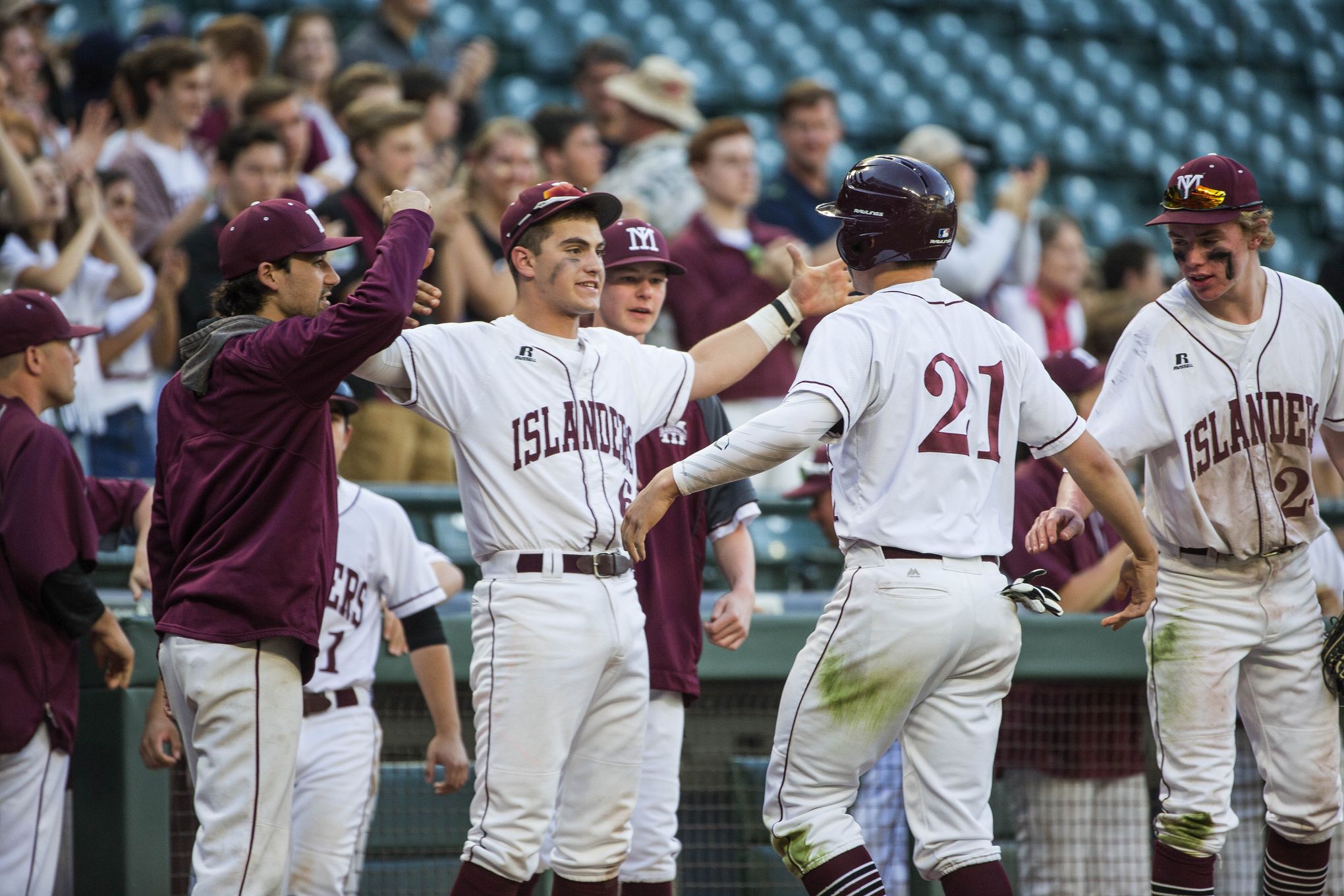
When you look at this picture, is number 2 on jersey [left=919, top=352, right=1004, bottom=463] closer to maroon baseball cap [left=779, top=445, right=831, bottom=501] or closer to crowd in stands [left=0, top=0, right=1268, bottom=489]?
maroon baseball cap [left=779, top=445, right=831, bottom=501]

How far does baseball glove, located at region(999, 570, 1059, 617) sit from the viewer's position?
3.23 metres

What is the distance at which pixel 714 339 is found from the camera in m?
3.75

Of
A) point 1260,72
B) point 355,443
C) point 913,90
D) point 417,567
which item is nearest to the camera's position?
point 417,567

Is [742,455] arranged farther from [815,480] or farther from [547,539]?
[815,480]

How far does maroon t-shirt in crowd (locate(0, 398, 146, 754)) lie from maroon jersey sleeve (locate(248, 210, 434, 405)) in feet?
3.01

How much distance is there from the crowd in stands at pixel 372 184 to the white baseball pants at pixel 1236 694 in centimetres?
263

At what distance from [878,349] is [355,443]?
320 centimetres

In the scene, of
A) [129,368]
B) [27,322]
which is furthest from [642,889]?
[129,368]

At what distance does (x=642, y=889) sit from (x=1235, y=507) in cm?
170

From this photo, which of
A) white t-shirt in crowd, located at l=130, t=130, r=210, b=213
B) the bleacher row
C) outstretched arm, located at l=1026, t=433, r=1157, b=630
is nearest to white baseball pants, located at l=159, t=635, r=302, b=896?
outstretched arm, located at l=1026, t=433, r=1157, b=630

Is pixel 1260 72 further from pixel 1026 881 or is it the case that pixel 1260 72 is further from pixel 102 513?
pixel 102 513

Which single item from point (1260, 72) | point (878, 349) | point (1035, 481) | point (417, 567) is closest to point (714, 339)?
point (878, 349)

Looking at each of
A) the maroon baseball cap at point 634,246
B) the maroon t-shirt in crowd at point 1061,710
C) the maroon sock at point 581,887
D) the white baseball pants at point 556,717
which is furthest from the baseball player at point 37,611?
the maroon t-shirt in crowd at point 1061,710

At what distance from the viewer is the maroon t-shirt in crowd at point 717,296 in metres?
6.11
